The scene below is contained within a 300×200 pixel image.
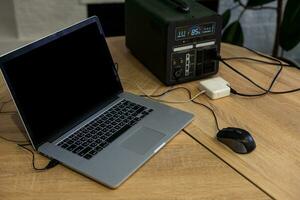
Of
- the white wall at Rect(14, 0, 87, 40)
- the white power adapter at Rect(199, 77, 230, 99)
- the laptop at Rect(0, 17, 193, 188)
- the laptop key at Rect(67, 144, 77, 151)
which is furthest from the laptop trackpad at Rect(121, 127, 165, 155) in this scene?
the white wall at Rect(14, 0, 87, 40)

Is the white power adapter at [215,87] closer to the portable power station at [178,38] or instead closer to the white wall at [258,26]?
the portable power station at [178,38]

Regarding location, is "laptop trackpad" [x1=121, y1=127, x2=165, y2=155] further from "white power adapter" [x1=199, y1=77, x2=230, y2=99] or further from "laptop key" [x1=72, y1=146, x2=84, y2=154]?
"white power adapter" [x1=199, y1=77, x2=230, y2=99]

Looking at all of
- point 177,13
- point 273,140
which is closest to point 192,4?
point 177,13

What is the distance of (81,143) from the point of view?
1002 millimetres

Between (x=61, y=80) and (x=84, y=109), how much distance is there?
100mm

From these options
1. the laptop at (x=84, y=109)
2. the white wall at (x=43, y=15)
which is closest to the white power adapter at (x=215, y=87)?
the laptop at (x=84, y=109)

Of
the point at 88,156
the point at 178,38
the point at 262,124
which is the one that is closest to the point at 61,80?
the point at 88,156

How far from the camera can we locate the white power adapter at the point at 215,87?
Result: 1221mm

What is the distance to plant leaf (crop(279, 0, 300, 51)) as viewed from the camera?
1.96m

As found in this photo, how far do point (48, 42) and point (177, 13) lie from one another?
1.33ft

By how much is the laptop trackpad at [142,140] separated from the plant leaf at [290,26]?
3.94 ft

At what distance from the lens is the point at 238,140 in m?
1.00

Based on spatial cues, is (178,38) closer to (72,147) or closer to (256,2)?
(72,147)

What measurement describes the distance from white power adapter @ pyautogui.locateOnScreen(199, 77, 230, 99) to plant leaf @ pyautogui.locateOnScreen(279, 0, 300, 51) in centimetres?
88
